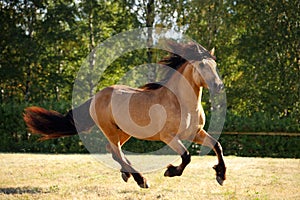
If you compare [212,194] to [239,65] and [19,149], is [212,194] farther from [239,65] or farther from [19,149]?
[239,65]

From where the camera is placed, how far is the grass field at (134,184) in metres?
6.30

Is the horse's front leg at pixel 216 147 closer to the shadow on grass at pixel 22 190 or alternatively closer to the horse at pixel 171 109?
the horse at pixel 171 109

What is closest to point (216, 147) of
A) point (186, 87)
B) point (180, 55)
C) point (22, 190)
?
point (186, 87)

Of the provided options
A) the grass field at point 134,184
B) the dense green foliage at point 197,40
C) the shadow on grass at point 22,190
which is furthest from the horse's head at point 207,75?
the dense green foliage at point 197,40

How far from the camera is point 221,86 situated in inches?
236

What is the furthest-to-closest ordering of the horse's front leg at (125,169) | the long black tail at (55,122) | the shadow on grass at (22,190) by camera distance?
1. the long black tail at (55,122)
2. the shadow on grass at (22,190)
3. the horse's front leg at (125,169)

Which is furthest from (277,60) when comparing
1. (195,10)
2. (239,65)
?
(195,10)

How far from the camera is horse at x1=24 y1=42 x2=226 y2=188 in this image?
20.4ft

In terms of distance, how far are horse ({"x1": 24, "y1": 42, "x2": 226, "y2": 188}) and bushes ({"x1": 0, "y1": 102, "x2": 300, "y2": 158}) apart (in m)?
9.13

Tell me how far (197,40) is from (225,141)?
5.62 metres

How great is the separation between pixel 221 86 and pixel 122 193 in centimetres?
214

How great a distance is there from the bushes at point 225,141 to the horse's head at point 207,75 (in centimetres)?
1055

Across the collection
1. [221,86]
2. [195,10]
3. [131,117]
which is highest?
[195,10]

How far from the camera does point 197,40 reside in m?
20.3
